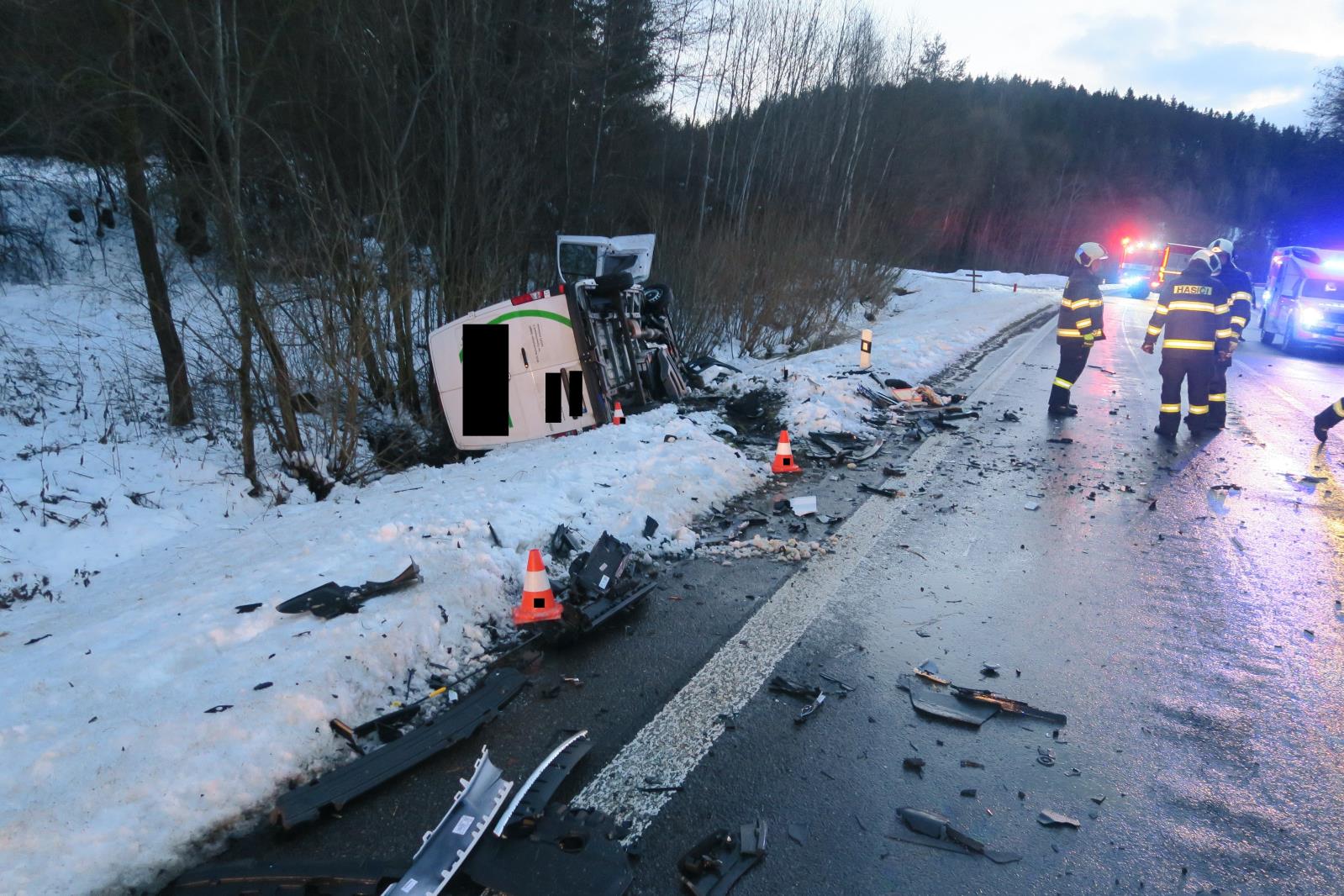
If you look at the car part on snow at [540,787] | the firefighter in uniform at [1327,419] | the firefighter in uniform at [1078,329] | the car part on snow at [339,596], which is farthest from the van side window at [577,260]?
the car part on snow at [540,787]

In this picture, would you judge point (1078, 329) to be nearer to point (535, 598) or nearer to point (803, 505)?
point (803, 505)

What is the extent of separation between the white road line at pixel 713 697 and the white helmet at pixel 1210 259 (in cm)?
606

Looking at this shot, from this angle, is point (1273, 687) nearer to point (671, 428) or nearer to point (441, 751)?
point (441, 751)

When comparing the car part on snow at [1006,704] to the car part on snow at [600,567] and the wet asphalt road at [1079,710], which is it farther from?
the car part on snow at [600,567]

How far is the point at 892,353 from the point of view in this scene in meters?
13.1

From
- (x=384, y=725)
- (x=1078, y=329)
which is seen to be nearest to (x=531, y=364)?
(x=384, y=725)

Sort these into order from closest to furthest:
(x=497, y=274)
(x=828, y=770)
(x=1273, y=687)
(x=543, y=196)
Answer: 1. (x=828, y=770)
2. (x=1273, y=687)
3. (x=497, y=274)
4. (x=543, y=196)

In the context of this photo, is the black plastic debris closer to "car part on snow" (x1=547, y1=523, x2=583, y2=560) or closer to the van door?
"car part on snow" (x1=547, y1=523, x2=583, y2=560)

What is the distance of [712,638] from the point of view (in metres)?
3.85

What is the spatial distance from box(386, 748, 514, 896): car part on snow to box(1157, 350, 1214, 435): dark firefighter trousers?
8.47 meters

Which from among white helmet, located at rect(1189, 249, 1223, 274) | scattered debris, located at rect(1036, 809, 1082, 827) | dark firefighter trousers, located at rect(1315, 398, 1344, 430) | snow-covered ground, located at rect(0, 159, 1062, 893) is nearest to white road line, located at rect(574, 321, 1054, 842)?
snow-covered ground, located at rect(0, 159, 1062, 893)

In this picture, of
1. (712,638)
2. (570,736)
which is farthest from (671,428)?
(570,736)

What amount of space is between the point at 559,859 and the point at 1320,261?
21776mm

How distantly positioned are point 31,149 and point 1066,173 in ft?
256
